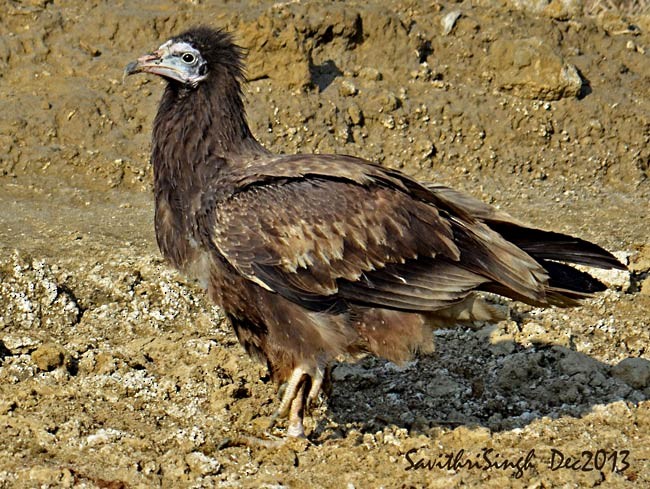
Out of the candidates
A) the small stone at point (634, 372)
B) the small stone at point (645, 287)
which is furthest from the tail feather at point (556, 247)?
the small stone at point (645, 287)

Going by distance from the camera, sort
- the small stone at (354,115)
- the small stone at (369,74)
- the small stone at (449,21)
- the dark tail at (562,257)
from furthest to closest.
Result: the small stone at (449,21), the small stone at (369,74), the small stone at (354,115), the dark tail at (562,257)

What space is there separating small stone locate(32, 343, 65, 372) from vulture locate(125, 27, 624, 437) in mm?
1193

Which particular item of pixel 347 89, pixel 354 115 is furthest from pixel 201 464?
pixel 347 89

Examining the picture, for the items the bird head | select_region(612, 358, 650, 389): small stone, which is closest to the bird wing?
the bird head

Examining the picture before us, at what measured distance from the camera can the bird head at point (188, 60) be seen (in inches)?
255

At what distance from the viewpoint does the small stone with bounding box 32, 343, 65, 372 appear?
22.0ft

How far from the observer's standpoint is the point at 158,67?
6473mm

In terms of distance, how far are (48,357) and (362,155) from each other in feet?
16.2

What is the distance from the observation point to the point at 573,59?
12.1 metres

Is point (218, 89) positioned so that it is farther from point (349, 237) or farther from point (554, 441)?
point (554, 441)

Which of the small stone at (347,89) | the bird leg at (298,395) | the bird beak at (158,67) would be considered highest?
the bird beak at (158,67)

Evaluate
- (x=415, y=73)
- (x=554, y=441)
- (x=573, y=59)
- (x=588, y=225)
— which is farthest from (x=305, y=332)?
(x=573, y=59)

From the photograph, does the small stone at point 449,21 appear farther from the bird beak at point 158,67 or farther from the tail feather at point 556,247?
the bird beak at point 158,67

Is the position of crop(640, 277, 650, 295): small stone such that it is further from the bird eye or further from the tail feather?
the bird eye
